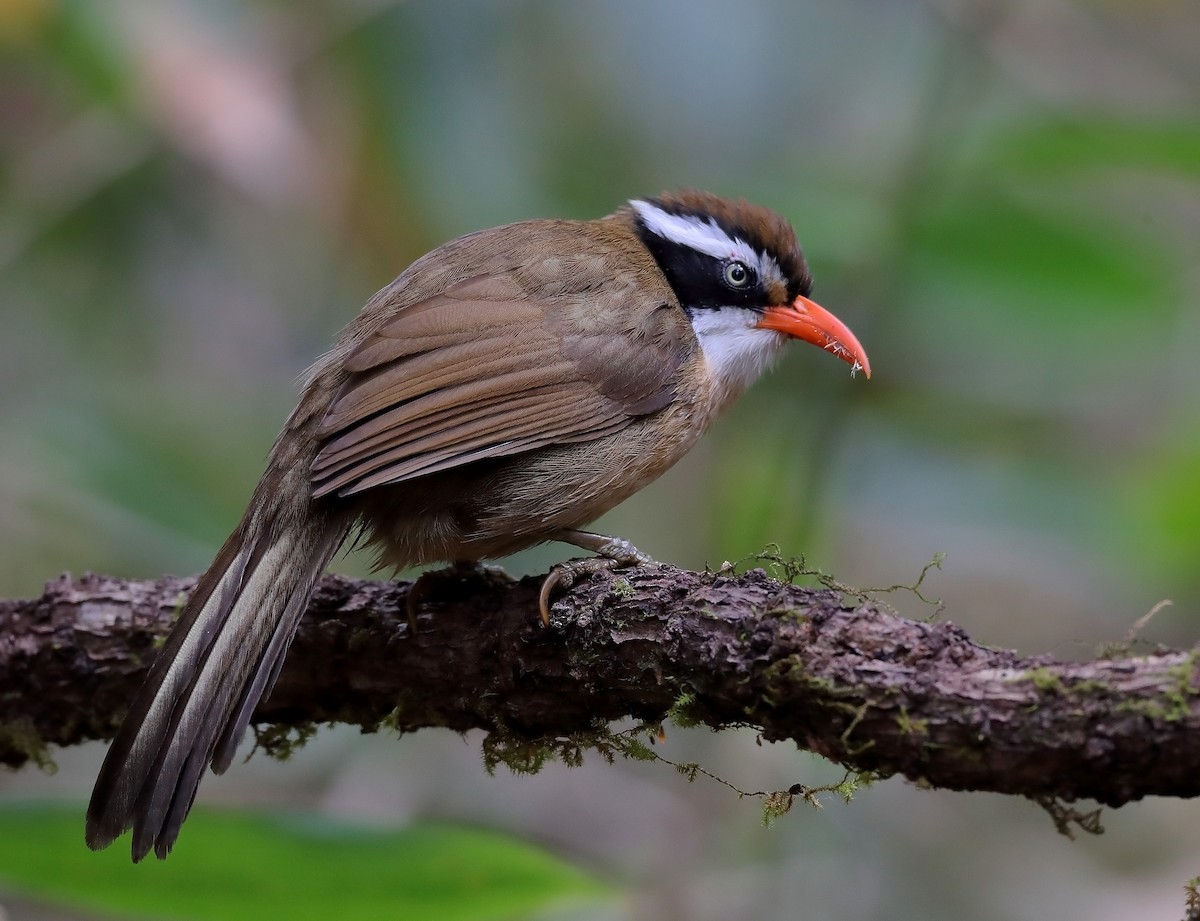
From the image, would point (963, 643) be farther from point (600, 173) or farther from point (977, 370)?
point (600, 173)

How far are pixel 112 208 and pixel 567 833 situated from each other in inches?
148

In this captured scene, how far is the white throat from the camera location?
397 centimetres

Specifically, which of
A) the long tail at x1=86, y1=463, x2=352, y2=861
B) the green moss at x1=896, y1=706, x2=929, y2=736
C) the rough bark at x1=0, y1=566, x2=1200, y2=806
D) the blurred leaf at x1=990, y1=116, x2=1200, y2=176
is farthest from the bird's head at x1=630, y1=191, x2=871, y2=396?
the green moss at x1=896, y1=706, x2=929, y2=736

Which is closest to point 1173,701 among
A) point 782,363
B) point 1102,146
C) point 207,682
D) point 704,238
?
point 207,682

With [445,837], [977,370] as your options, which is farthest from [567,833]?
[977,370]

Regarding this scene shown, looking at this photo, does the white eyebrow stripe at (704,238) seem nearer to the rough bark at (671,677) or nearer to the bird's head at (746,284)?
the bird's head at (746,284)

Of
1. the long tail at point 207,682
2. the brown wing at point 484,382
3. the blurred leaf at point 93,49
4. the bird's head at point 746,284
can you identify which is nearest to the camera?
the long tail at point 207,682

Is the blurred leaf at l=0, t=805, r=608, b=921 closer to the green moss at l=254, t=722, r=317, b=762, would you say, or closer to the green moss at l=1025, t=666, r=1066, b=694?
the green moss at l=254, t=722, r=317, b=762

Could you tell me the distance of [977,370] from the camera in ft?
18.9

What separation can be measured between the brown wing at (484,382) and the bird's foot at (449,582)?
0.32 meters

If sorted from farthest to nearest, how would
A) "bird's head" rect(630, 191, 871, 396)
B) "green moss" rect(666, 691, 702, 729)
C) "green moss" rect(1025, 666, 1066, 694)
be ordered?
1. "bird's head" rect(630, 191, 871, 396)
2. "green moss" rect(666, 691, 702, 729)
3. "green moss" rect(1025, 666, 1066, 694)

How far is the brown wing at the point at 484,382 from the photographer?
317 cm

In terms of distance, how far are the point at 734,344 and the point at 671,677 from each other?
1.69 meters

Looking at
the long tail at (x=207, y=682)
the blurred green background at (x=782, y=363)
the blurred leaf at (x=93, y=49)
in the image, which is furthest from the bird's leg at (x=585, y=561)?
the blurred leaf at (x=93, y=49)
